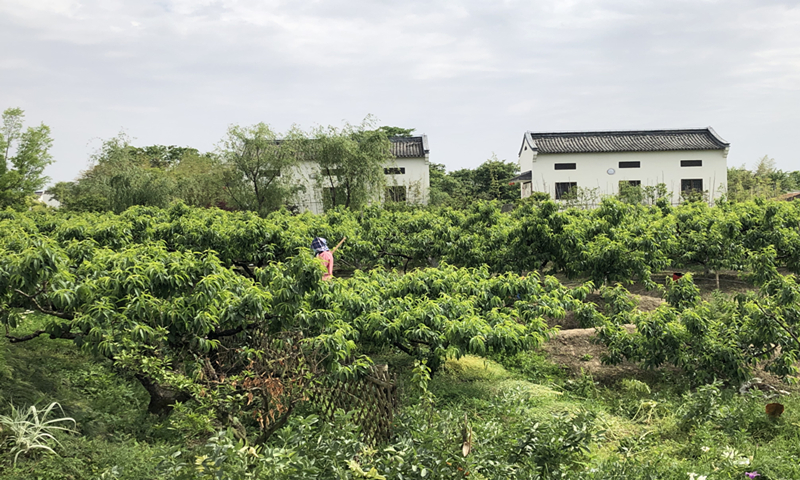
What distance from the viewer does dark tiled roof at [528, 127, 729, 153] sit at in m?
26.7

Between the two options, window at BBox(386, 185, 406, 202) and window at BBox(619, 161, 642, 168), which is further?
window at BBox(619, 161, 642, 168)

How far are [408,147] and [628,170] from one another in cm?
1069

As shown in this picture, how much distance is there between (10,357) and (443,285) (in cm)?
452

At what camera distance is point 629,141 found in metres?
27.5

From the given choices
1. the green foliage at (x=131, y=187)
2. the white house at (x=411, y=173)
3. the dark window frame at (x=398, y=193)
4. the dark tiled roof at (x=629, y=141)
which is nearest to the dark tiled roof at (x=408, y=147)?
the white house at (x=411, y=173)

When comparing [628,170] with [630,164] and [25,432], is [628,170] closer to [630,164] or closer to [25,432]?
[630,164]

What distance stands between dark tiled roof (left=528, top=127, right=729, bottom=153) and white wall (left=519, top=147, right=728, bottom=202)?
0.25 m

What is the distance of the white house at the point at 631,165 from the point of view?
2662 cm

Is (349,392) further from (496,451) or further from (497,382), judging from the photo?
(497,382)

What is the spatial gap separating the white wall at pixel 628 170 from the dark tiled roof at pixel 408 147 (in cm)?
541

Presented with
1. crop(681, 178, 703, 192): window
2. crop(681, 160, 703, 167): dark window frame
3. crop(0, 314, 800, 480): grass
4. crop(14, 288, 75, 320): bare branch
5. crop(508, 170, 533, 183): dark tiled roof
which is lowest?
crop(0, 314, 800, 480): grass

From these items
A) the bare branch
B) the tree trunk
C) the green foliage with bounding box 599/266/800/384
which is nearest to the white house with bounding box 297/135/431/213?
the green foliage with bounding box 599/266/800/384

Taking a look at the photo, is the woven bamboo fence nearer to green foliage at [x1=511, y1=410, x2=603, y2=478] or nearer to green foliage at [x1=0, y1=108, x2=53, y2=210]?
green foliage at [x1=511, y1=410, x2=603, y2=478]

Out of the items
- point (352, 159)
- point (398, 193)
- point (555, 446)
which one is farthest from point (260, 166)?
point (555, 446)
